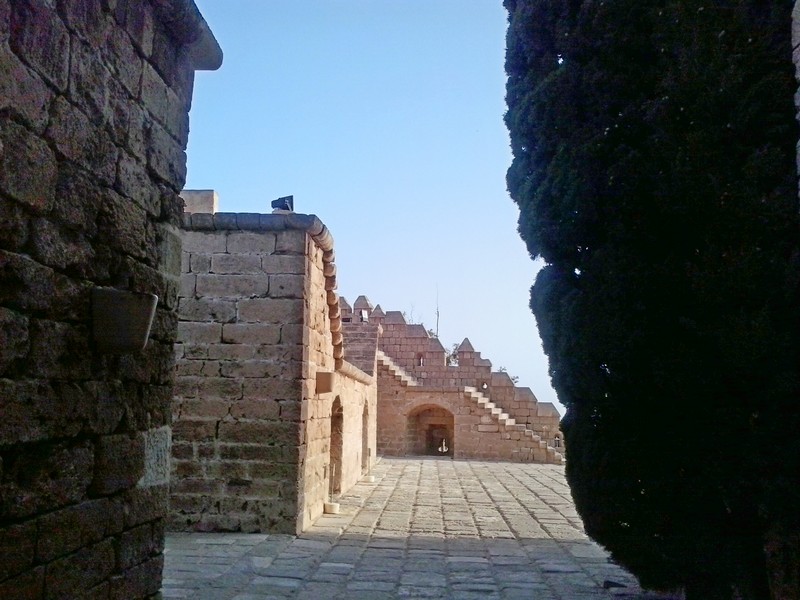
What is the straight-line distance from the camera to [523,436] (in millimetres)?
19062

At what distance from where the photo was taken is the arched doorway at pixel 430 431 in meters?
20.4

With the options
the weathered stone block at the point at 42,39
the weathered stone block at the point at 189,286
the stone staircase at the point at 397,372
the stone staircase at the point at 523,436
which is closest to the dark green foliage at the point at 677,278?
the weathered stone block at the point at 42,39

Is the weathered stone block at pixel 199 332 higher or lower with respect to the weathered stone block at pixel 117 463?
higher

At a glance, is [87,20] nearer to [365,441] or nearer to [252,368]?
[252,368]

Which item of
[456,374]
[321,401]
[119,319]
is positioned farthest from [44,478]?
[456,374]

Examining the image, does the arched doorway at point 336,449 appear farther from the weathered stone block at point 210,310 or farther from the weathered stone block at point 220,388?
the weathered stone block at point 210,310

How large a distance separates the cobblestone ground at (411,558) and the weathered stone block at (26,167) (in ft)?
10.8

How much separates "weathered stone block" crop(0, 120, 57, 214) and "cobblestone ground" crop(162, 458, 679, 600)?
328 centimetres

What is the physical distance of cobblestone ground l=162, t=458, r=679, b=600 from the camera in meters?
5.19

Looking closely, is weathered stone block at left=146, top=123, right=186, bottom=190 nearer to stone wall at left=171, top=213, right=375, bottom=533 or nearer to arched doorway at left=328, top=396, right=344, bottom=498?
stone wall at left=171, top=213, right=375, bottom=533

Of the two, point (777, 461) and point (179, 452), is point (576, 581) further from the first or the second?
point (179, 452)

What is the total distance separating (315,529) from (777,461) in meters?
4.97

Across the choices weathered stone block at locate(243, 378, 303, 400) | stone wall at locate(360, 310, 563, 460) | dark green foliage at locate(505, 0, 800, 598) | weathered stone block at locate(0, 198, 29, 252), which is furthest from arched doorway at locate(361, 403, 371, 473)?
weathered stone block at locate(0, 198, 29, 252)

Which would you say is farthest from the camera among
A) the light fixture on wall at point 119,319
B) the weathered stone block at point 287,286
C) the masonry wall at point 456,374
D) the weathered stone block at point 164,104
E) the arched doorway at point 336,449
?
the masonry wall at point 456,374
